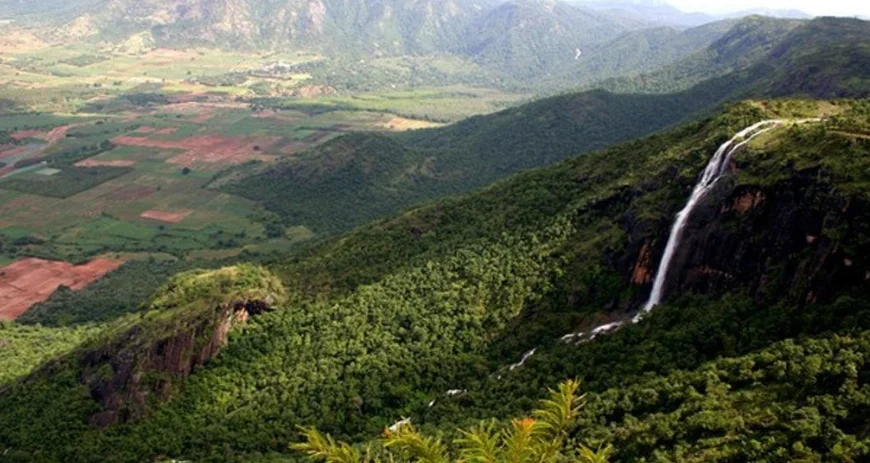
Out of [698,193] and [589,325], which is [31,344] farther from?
[698,193]

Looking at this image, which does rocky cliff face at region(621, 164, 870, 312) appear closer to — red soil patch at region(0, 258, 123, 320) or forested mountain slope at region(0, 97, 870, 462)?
forested mountain slope at region(0, 97, 870, 462)

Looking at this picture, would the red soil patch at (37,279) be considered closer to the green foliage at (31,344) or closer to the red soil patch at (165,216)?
the green foliage at (31,344)

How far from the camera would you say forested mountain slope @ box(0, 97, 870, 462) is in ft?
155

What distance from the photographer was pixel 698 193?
7175 cm

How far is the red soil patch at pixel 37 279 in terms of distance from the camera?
146 meters

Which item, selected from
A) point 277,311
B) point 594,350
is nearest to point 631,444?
point 594,350

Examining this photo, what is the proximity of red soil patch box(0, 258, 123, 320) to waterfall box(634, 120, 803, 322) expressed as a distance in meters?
129

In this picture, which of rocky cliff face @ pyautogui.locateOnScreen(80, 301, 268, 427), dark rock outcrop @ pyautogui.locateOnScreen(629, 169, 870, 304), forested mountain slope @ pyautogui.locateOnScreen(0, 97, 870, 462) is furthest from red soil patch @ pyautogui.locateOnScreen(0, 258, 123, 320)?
dark rock outcrop @ pyautogui.locateOnScreen(629, 169, 870, 304)

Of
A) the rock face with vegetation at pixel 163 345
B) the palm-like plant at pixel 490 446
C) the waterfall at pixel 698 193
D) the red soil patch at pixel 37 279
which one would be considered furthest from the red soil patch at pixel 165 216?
the palm-like plant at pixel 490 446

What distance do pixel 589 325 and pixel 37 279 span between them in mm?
138045

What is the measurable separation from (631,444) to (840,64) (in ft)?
500

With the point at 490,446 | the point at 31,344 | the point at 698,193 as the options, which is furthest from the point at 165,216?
the point at 490,446

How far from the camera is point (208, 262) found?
16512 centimetres

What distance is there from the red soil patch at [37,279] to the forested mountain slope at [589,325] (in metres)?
67.3
